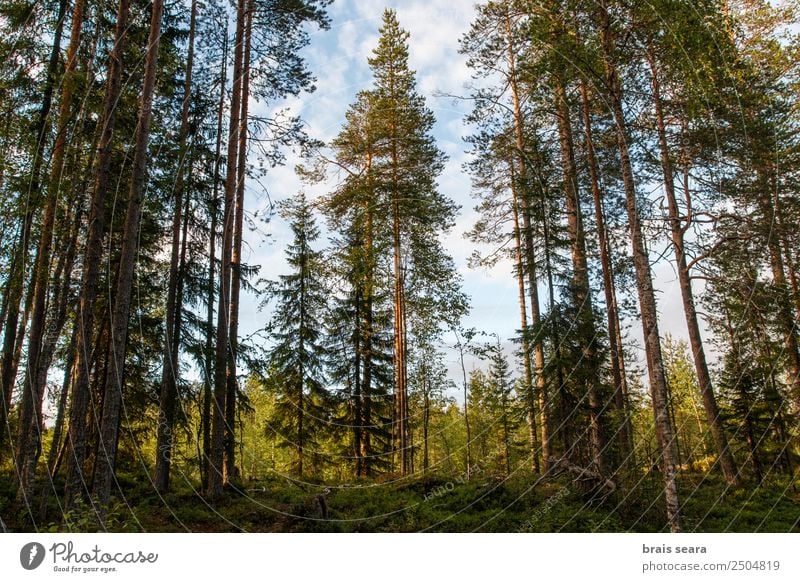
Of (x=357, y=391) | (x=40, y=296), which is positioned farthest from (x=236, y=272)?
(x=357, y=391)

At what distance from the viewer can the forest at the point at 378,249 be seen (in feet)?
30.5

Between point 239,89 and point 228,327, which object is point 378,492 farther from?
point 239,89

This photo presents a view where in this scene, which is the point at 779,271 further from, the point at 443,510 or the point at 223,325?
the point at 223,325

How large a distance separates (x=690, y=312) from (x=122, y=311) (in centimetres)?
1349

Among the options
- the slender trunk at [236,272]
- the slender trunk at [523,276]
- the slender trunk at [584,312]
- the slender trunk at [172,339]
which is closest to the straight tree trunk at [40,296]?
the slender trunk at [172,339]

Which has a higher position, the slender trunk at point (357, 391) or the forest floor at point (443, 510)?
the slender trunk at point (357, 391)

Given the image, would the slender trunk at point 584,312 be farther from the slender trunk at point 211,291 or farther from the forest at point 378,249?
the slender trunk at point 211,291

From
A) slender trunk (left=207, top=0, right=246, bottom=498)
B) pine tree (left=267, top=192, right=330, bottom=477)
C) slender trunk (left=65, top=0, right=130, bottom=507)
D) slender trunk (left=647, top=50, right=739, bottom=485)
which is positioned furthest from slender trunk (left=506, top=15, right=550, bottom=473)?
slender trunk (left=65, top=0, right=130, bottom=507)

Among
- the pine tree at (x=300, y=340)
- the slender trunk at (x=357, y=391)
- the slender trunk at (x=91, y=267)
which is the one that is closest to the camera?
the slender trunk at (x=91, y=267)

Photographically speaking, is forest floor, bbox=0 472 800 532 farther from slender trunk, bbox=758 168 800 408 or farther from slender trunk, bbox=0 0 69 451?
slender trunk, bbox=758 168 800 408

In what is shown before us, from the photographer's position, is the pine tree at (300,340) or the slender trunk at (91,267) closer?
the slender trunk at (91,267)

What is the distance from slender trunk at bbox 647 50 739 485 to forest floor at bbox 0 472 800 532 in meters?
1.21

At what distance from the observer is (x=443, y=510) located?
411 inches

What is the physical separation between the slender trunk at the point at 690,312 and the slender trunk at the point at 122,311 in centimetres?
1118
